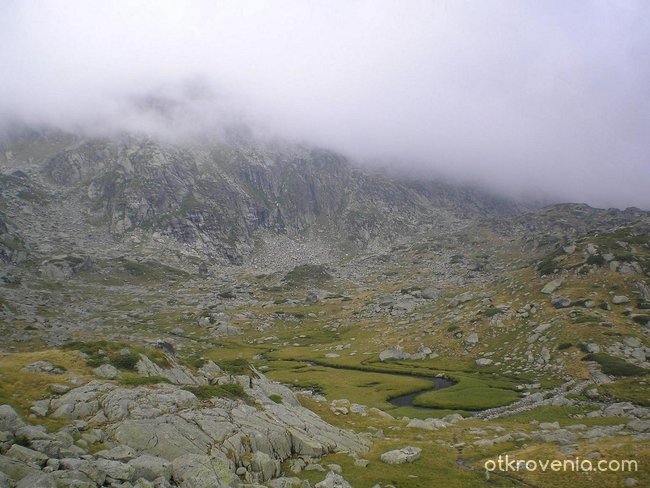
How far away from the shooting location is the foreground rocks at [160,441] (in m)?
23.9

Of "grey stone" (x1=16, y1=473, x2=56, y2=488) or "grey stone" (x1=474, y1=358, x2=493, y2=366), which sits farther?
"grey stone" (x1=474, y1=358, x2=493, y2=366)

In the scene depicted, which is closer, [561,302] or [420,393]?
[420,393]

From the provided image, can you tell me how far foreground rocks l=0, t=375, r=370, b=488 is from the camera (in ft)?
78.5

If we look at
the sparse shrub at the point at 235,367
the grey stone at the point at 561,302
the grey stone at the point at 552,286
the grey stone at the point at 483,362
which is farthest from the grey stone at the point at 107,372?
the grey stone at the point at 552,286

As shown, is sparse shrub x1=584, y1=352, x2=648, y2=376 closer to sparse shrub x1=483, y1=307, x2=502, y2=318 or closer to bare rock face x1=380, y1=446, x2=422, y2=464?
sparse shrub x1=483, y1=307, x2=502, y2=318

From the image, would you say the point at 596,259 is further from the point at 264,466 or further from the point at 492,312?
the point at 264,466

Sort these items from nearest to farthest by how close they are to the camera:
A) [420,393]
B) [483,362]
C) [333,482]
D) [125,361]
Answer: [333,482], [125,361], [420,393], [483,362]

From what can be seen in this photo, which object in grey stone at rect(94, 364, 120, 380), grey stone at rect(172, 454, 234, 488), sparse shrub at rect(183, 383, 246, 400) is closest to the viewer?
grey stone at rect(172, 454, 234, 488)

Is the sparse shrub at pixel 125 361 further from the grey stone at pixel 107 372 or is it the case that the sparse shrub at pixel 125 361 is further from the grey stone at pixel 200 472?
the grey stone at pixel 200 472

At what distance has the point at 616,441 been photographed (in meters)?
47.0

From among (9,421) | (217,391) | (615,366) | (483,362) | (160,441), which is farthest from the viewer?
(483,362)

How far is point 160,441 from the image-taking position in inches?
1293

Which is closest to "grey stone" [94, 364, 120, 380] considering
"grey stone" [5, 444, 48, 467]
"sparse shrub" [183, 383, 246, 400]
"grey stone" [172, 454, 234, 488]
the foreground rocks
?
the foreground rocks

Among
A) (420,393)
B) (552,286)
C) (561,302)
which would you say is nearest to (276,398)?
(420,393)
